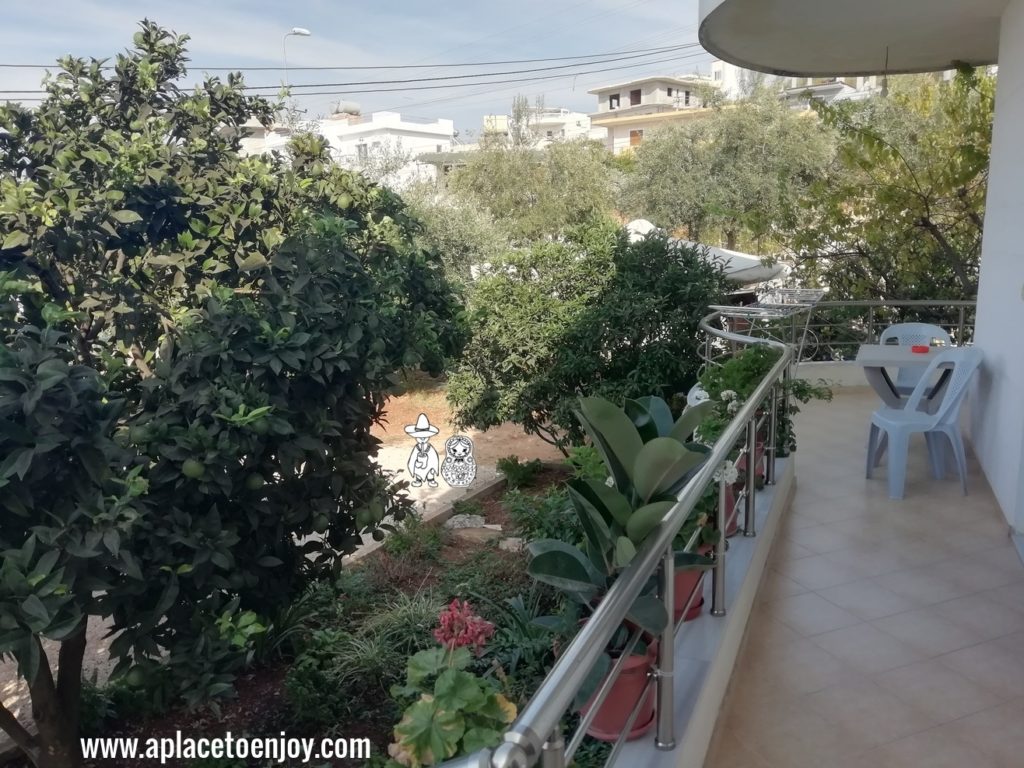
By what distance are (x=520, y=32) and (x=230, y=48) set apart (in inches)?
606

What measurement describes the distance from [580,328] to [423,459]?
2.96 m

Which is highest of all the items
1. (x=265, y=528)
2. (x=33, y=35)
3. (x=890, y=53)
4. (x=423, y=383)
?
(x=33, y=35)

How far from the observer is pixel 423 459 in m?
10.1

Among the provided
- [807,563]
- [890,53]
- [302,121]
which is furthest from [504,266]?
[302,121]

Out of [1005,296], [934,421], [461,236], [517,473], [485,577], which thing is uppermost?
[461,236]

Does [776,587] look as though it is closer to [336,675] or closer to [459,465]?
[336,675]

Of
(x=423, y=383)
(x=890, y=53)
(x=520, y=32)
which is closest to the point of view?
(x=890, y=53)

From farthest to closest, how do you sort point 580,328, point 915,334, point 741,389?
point 580,328
point 915,334
point 741,389

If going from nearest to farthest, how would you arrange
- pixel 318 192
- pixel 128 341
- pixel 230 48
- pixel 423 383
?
pixel 128 341, pixel 318 192, pixel 423 383, pixel 230 48

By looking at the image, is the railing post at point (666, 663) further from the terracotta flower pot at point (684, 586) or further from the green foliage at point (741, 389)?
the green foliage at point (741, 389)

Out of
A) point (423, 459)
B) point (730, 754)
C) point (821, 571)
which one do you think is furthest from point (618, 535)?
point (423, 459)

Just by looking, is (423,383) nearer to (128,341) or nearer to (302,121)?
(302,121)

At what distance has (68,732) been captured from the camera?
129 inches

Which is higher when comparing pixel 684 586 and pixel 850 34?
pixel 850 34
